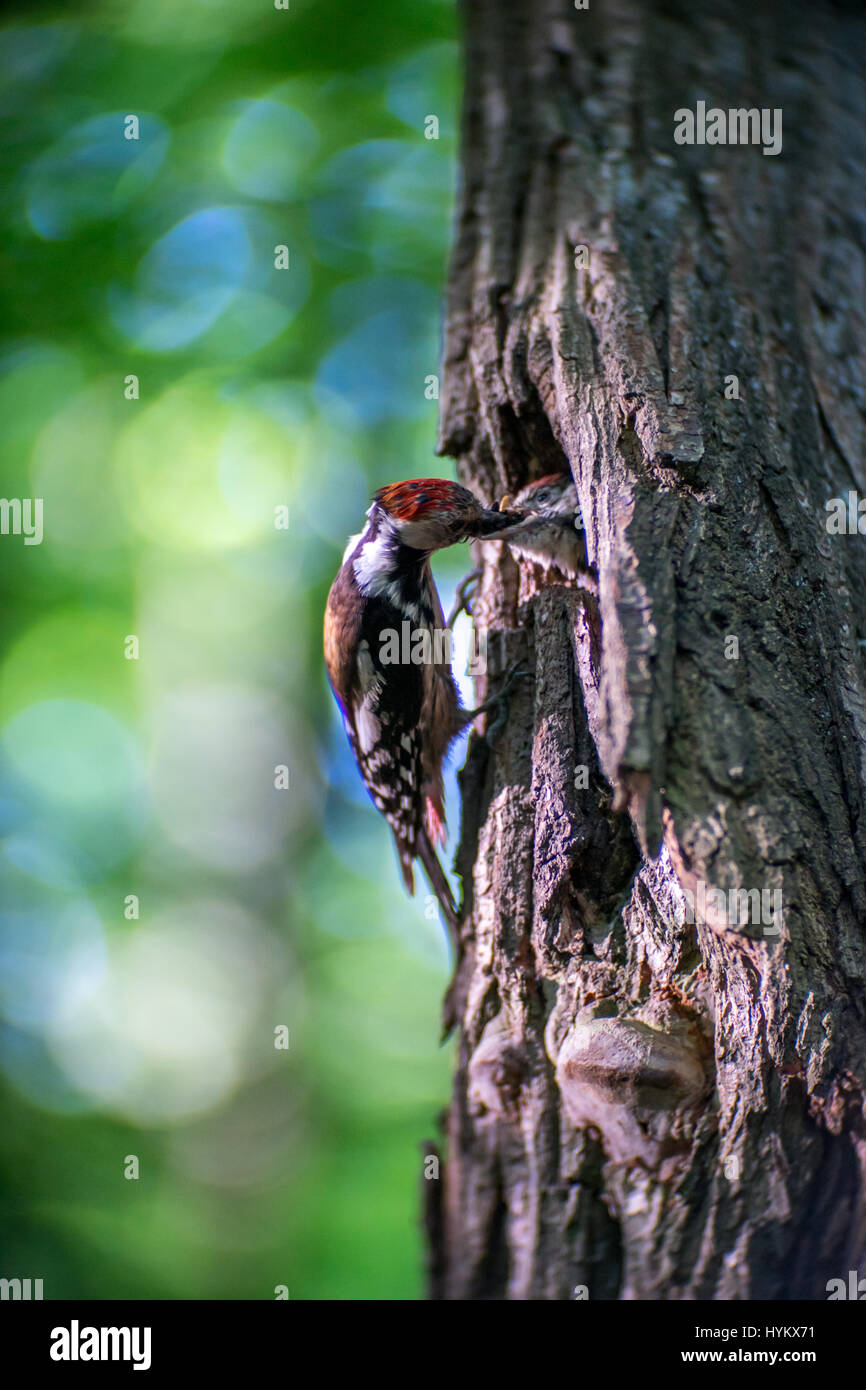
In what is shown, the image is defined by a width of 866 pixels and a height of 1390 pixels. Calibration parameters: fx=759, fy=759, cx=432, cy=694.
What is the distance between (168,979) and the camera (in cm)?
583

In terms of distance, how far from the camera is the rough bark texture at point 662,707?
1.40 meters

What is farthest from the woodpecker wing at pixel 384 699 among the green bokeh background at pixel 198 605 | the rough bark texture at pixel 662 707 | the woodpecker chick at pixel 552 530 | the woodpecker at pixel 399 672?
the green bokeh background at pixel 198 605

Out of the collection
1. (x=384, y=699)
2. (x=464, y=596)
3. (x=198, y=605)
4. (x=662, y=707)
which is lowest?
(x=662, y=707)

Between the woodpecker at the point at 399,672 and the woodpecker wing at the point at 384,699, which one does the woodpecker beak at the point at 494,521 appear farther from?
the woodpecker wing at the point at 384,699

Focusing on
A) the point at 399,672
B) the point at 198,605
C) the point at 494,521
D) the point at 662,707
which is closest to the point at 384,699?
the point at 399,672

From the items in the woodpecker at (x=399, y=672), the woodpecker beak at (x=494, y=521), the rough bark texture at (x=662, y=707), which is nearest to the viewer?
the rough bark texture at (x=662, y=707)

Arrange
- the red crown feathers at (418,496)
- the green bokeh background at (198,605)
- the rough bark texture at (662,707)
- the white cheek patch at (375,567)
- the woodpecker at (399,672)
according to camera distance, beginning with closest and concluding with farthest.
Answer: the rough bark texture at (662,707)
the red crown feathers at (418,496)
the woodpecker at (399,672)
the white cheek patch at (375,567)
the green bokeh background at (198,605)

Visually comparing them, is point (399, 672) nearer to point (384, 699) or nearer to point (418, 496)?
point (384, 699)

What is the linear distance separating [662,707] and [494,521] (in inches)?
39.3

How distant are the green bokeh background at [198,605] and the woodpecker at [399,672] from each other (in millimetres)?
2449

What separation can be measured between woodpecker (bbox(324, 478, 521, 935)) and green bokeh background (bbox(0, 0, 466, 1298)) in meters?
2.45

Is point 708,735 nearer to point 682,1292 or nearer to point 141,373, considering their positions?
point 682,1292

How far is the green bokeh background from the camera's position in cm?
456

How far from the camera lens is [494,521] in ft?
7.09
